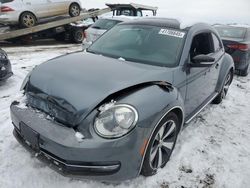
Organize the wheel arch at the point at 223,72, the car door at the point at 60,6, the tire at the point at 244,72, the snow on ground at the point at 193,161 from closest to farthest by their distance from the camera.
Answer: the snow on ground at the point at 193,161 → the wheel arch at the point at 223,72 → the tire at the point at 244,72 → the car door at the point at 60,6

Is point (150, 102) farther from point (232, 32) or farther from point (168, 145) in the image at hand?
point (232, 32)

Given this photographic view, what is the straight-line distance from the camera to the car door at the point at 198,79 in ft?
10.6

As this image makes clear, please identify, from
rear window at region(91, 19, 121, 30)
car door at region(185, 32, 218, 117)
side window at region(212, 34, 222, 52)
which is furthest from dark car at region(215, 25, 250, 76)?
rear window at region(91, 19, 121, 30)

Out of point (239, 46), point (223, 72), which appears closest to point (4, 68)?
point (223, 72)

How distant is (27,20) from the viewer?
Answer: 34.9 feet

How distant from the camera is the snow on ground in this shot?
8.49ft

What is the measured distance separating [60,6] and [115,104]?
1060 centimetres

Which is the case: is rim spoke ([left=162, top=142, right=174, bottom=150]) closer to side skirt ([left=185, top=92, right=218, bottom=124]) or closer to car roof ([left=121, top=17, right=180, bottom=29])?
side skirt ([left=185, top=92, right=218, bottom=124])

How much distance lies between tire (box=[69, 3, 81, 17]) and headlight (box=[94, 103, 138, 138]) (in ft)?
35.9

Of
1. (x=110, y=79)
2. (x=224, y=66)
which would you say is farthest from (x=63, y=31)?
(x=110, y=79)

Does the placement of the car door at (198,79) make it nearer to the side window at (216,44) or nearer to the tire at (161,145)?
the side window at (216,44)

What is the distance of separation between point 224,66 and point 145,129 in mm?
3216

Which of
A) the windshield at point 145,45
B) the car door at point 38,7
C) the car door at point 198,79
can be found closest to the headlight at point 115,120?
the windshield at point 145,45

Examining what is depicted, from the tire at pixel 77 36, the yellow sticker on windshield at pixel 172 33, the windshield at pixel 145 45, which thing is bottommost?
the tire at pixel 77 36
